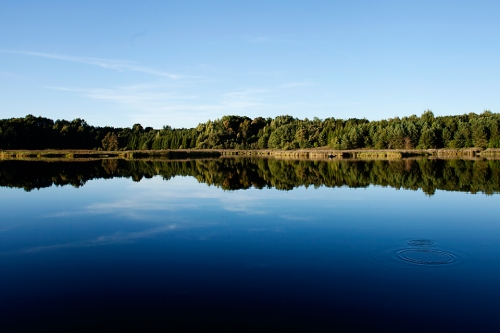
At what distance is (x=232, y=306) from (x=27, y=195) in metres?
17.7

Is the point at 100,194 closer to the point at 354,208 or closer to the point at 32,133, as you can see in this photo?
the point at 354,208

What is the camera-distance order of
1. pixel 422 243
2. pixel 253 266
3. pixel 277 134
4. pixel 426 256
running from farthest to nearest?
pixel 277 134 < pixel 422 243 < pixel 426 256 < pixel 253 266

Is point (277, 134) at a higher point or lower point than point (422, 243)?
higher

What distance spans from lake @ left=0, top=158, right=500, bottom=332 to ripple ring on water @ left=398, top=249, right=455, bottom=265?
2 centimetres

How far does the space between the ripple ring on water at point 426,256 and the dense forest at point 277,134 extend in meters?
71.9

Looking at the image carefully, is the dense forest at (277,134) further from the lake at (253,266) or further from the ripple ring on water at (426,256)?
the ripple ring on water at (426,256)

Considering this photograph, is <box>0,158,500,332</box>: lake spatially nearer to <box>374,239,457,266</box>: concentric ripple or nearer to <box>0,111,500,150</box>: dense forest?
<box>374,239,457,266</box>: concentric ripple

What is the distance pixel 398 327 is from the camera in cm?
596

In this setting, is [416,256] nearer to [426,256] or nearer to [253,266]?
[426,256]

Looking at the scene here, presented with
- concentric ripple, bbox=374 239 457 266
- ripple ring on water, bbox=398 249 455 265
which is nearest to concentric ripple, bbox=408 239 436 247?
concentric ripple, bbox=374 239 457 266

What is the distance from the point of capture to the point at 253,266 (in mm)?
8766

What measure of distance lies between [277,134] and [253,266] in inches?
3926

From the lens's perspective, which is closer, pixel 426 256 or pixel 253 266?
pixel 253 266

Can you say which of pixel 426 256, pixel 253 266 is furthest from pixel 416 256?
pixel 253 266
